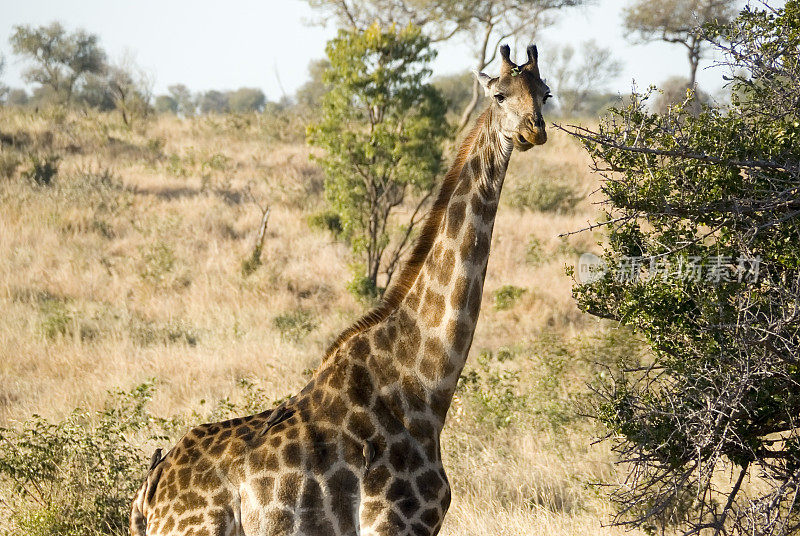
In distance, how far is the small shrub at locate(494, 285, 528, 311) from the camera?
14.4 metres

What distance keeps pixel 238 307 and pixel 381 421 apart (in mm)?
10563

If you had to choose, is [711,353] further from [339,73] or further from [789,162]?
[339,73]

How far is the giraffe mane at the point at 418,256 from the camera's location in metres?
4.25

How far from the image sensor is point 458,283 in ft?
13.4

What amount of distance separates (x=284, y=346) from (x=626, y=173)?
722cm

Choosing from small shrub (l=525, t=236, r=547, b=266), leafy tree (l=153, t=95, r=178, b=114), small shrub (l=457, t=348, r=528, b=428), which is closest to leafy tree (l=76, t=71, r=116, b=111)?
leafy tree (l=153, t=95, r=178, b=114)

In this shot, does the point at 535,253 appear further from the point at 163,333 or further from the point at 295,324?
the point at 163,333

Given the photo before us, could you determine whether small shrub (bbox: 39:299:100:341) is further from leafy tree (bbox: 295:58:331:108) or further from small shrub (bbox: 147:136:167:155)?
leafy tree (bbox: 295:58:331:108)

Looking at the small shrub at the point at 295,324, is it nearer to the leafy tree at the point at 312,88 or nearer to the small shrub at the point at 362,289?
the small shrub at the point at 362,289

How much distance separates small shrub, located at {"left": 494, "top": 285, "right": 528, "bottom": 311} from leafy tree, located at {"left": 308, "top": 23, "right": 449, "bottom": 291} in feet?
6.84

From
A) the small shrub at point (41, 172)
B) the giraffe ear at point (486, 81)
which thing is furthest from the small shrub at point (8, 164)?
the giraffe ear at point (486, 81)

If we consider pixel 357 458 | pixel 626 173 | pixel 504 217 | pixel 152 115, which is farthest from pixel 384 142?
pixel 152 115

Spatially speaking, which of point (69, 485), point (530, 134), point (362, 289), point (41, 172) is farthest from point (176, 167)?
point (530, 134)

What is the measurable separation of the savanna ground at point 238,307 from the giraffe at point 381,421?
1176 mm
